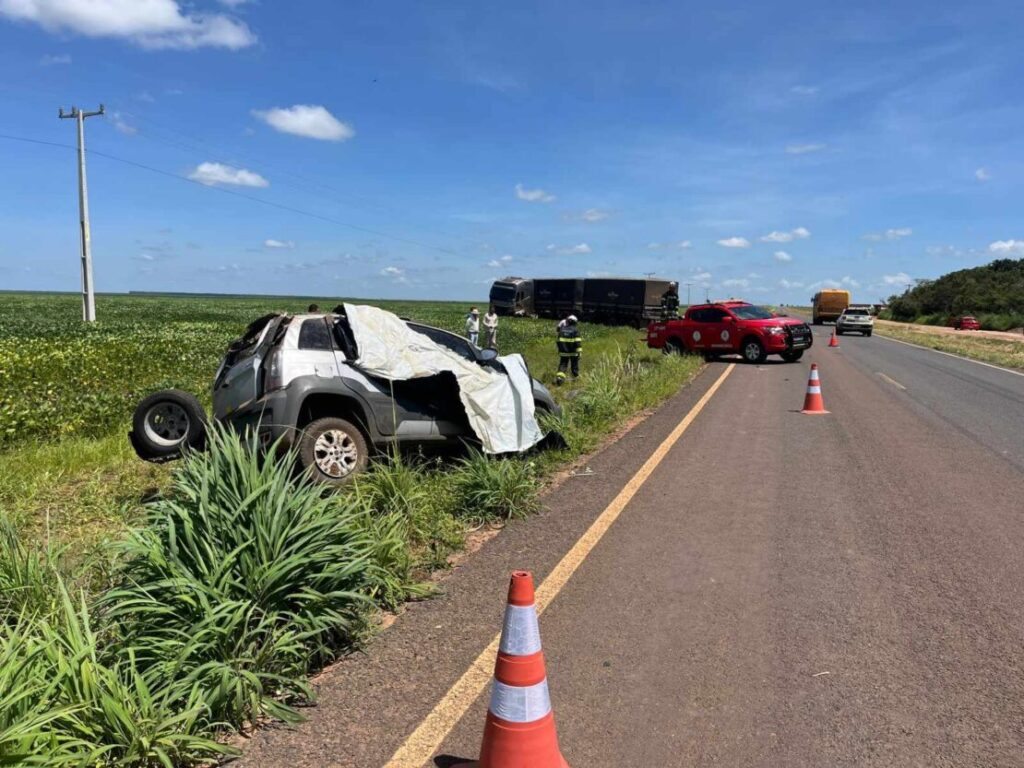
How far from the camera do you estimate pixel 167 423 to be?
6965 millimetres

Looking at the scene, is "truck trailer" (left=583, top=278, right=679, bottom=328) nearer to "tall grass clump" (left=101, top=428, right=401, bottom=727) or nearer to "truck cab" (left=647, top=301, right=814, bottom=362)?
"truck cab" (left=647, top=301, right=814, bottom=362)

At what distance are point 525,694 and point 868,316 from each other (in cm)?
4547

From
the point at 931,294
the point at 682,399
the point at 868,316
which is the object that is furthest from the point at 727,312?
the point at 931,294

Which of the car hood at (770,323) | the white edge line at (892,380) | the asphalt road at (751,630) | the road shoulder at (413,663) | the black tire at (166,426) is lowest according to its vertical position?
the road shoulder at (413,663)

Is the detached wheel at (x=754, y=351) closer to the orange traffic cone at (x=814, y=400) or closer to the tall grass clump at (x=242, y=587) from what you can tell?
the orange traffic cone at (x=814, y=400)

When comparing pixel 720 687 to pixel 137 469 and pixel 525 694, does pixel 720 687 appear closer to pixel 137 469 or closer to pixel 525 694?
pixel 525 694

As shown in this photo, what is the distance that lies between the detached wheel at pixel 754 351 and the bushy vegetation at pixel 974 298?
50780 mm

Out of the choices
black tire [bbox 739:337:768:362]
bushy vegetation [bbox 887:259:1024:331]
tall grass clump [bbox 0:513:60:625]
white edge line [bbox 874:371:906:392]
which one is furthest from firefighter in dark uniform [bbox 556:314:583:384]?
bushy vegetation [bbox 887:259:1024:331]

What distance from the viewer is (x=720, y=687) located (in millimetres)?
3287

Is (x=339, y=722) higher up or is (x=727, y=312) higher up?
(x=727, y=312)

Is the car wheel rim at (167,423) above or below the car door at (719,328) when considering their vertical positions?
below

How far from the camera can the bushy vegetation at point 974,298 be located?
67231mm

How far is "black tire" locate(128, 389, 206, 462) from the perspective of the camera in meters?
6.78

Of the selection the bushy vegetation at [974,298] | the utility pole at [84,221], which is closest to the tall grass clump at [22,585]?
the utility pole at [84,221]
